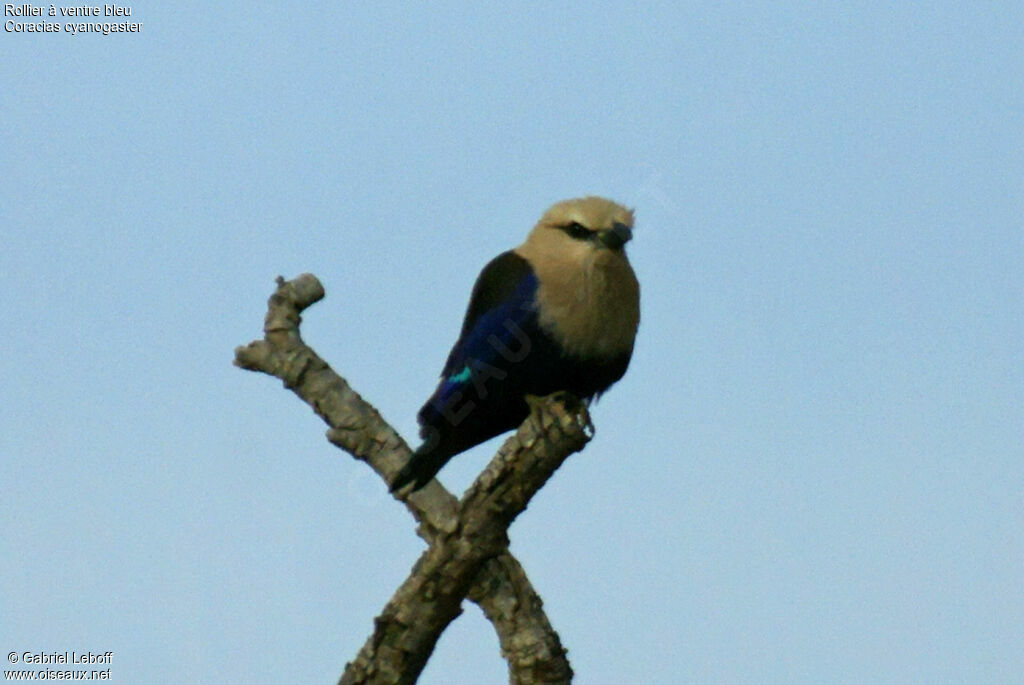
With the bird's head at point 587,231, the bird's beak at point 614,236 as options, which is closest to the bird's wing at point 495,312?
the bird's head at point 587,231

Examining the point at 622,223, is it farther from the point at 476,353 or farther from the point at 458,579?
the point at 458,579

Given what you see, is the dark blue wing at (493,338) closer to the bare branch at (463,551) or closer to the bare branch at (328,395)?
the bare branch at (328,395)

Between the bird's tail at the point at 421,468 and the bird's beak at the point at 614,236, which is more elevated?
the bird's beak at the point at 614,236

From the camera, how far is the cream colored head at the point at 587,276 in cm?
660

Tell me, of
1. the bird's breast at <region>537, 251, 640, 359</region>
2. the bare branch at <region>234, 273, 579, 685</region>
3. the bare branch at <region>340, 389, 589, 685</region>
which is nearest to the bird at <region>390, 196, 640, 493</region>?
the bird's breast at <region>537, 251, 640, 359</region>

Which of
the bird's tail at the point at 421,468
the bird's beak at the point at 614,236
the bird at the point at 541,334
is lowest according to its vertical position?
the bird's tail at the point at 421,468

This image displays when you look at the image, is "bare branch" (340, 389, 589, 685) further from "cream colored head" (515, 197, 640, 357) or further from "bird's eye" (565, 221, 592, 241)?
"bird's eye" (565, 221, 592, 241)

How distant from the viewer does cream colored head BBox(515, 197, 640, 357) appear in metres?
6.60

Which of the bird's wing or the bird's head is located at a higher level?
the bird's head

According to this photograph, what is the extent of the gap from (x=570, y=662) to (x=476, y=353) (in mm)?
1488

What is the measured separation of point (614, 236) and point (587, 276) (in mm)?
260

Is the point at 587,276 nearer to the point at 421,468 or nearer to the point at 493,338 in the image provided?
the point at 493,338

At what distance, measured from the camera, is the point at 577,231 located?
22.5 ft

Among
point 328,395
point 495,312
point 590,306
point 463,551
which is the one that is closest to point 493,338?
point 495,312
